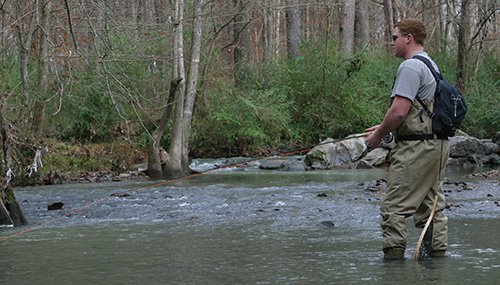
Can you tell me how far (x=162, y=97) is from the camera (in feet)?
66.7

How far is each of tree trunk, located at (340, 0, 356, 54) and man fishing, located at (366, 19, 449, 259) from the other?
21.3 meters

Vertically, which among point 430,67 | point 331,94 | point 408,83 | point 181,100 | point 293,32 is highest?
point 293,32

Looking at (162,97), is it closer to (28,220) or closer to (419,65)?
(28,220)

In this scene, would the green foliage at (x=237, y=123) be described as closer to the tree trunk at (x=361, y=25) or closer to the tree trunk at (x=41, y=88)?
the tree trunk at (x=41, y=88)

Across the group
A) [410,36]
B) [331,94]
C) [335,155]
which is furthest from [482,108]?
[410,36]

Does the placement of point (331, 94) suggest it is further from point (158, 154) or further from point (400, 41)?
point (400, 41)

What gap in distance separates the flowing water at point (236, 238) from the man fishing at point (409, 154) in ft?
1.14

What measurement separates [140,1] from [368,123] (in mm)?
14092

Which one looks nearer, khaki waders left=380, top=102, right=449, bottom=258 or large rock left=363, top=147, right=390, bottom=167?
khaki waders left=380, top=102, right=449, bottom=258

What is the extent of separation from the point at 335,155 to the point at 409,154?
1381 centimetres

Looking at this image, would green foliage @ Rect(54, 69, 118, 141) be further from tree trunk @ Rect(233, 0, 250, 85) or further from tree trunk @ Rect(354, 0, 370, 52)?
tree trunk @ Rect(354, 0, 370, 52)

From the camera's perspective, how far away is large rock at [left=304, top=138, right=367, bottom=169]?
63.6ft

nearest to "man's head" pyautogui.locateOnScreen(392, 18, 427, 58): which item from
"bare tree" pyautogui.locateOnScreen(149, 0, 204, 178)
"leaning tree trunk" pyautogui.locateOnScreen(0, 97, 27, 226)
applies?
"leaning tree trunk" pyautogui.locateOnScreen(0, 97, 27, 226)

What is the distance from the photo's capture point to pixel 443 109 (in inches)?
237
